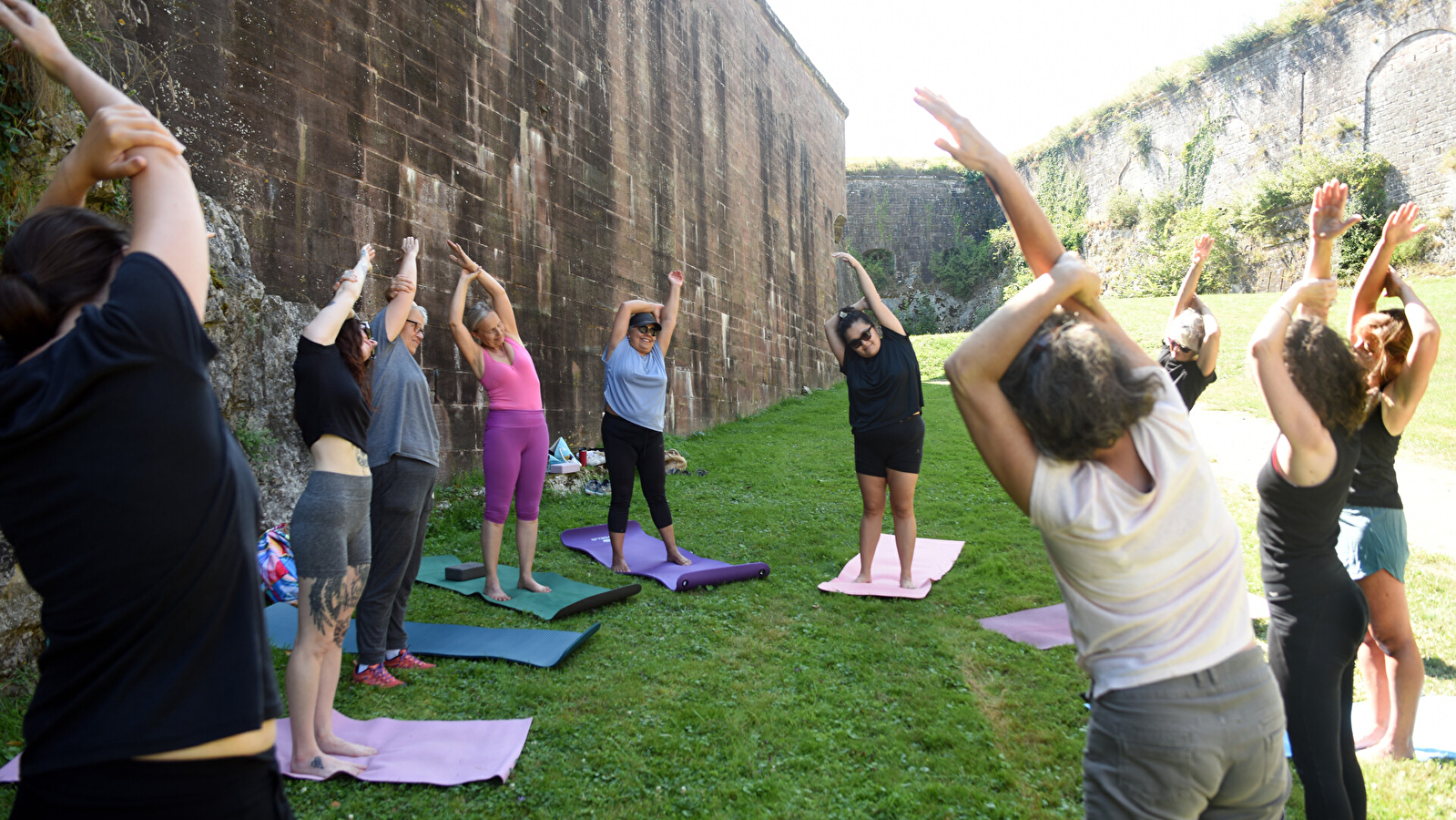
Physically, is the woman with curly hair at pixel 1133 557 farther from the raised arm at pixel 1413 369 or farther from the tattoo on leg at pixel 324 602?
the tattoo on leg at pixel 324 602

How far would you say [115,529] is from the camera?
3.75ft

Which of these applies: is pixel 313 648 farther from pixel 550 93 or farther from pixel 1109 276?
pixel 1109 276

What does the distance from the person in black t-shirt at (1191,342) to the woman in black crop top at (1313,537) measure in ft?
5.75

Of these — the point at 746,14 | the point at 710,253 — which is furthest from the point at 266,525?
the point at 746,14

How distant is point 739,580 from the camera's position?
5348 millimetres

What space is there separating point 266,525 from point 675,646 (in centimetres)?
313

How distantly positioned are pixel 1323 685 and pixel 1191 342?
274cm

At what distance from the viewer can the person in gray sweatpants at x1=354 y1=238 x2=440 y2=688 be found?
3463 mm

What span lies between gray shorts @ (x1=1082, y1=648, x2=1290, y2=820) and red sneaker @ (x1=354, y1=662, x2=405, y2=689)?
3.09 meters

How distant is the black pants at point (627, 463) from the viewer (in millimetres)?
5488

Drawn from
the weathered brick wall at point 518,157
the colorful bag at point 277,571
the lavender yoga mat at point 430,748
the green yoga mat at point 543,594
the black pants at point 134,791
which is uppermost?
the weathered brick wall at point 518,157

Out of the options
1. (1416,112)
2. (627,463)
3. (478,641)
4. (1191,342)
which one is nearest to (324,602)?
(478,641)

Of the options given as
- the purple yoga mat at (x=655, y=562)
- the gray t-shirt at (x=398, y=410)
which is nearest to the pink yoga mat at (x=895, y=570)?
the purple yoga mat at (x=655, y=562)

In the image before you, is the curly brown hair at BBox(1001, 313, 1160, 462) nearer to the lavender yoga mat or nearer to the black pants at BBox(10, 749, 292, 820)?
the black pants at BBox(10, 749, 292, 820)
